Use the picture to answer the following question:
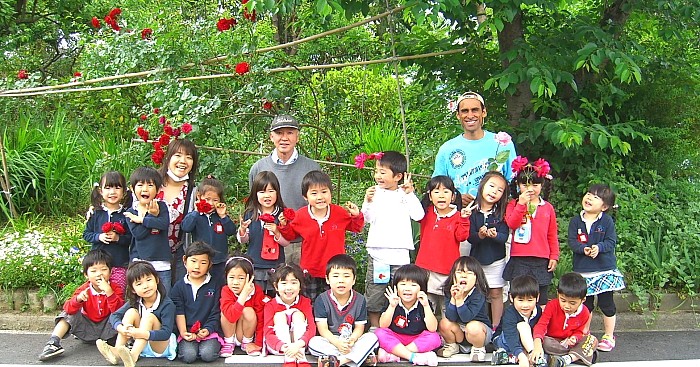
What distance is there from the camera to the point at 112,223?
5164 mm

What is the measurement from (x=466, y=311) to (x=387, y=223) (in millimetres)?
851

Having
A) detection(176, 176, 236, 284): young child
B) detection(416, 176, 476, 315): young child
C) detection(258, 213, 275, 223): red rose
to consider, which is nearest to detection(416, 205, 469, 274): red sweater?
detection(416, 176, 476, 315): young child

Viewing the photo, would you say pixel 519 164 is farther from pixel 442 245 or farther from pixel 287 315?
pixel 287 315

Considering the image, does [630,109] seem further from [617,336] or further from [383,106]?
[383,106]

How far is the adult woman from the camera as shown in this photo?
5.36 meters

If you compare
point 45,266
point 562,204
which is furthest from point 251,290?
point 562,204

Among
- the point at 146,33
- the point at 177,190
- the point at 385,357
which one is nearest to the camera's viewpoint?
the point at 385,357

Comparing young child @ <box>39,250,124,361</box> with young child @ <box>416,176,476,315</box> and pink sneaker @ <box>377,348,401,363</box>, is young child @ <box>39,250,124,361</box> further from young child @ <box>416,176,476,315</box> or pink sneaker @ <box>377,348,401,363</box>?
young child @ <box>416,176,476,315</box>

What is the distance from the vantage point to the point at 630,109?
22.9ft

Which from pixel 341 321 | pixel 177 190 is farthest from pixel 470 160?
pixel 177 190

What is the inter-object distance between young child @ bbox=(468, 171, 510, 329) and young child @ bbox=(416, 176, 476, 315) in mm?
94

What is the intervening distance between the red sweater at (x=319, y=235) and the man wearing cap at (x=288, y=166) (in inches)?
11.5

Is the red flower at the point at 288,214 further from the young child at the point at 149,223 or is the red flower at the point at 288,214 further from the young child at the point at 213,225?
the young child at the point at 149,223

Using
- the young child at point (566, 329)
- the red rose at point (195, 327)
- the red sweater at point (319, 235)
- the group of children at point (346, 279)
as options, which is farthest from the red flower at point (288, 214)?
the young child at point (566, 329)
